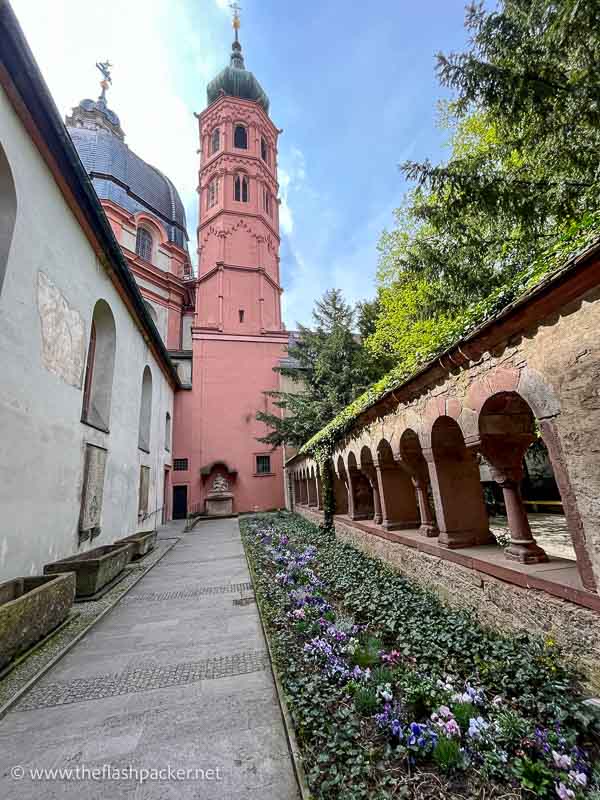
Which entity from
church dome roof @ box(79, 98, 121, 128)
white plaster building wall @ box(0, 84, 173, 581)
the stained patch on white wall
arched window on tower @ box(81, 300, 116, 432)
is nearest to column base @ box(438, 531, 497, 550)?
white plaster building wall @ box(0, 84, 173, 581)

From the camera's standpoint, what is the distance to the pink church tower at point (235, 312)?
18.4m

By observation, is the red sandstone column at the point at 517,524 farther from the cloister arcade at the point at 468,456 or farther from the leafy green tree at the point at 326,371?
the leafy green tree at the point at 326,371

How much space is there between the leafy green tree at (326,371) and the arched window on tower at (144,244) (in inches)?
601

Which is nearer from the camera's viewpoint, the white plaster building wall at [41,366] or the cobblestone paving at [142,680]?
the cobblestone paving at [142,680]

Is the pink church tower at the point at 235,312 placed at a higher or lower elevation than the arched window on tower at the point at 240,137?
lower

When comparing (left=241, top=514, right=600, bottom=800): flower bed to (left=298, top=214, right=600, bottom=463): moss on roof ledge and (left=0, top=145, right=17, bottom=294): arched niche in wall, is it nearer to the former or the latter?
(left=298, top=214, right=600, bottom=463): moss on roof ledge

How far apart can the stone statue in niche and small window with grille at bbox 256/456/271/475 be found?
193 cm

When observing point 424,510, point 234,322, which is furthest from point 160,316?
point 424,510

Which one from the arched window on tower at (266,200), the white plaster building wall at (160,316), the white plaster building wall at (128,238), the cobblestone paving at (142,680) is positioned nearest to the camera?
the cobblestone paving at (142,680)

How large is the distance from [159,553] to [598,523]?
8.93 m

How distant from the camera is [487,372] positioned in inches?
126

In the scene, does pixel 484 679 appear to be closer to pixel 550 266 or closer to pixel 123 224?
pixel 550 266

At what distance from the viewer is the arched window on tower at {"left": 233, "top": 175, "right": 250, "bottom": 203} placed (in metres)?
23.3

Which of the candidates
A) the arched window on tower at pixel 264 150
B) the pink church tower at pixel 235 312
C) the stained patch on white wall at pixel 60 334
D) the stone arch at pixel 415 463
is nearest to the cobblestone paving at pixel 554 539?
the stone arch at pixel 415 463
